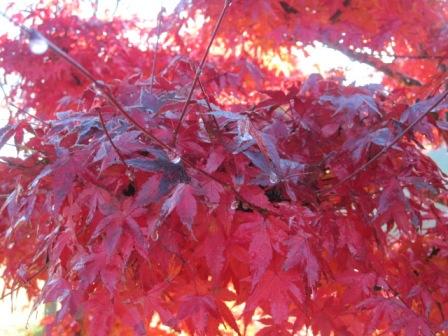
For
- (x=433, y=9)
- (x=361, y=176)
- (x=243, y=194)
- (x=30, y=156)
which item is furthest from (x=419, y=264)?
(x=433, y=9)

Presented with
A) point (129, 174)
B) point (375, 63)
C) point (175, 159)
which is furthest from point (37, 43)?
point (375, 63)

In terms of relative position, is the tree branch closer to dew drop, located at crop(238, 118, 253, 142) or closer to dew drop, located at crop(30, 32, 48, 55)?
dew drop, located at crop(238, 118, 253, 142)

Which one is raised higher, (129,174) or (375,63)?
(375,63)

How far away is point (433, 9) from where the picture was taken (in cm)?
196

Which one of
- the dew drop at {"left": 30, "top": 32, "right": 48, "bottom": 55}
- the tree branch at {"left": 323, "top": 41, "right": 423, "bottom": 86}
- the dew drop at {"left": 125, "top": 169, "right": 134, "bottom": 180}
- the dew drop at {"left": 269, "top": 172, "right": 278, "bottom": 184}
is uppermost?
the tree branch at {"left": 323, "top": 41, "right": 423, "bottom": 86}

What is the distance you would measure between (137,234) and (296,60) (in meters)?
2.17

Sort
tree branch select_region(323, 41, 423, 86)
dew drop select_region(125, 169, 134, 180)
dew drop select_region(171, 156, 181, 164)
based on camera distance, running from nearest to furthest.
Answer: dew drop select_region(171, 156, 181, 164) < dew drop select_region(125, 169, 134, 180) < tree branch select_region(323, 41, 423, 86)

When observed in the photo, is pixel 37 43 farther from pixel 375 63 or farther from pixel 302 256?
pixel 375 63

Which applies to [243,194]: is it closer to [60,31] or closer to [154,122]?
[154,122]

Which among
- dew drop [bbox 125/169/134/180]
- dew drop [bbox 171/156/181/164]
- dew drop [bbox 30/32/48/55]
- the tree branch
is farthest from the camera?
the tree branch

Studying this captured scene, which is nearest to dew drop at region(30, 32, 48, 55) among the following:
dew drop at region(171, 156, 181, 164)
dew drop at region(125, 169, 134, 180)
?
dew drop at region(171, 156, 181, 164)

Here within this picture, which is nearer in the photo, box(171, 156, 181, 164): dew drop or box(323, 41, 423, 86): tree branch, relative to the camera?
box(171, 156, 181, 164): dew drop

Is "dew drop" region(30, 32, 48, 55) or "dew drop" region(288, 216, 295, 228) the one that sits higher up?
"dew drop" region(30, 32, 48, 55)

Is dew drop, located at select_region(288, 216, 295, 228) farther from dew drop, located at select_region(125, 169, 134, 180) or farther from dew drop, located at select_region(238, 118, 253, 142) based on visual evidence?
dew drop, located at select_region(125, 169, 134, 180)
